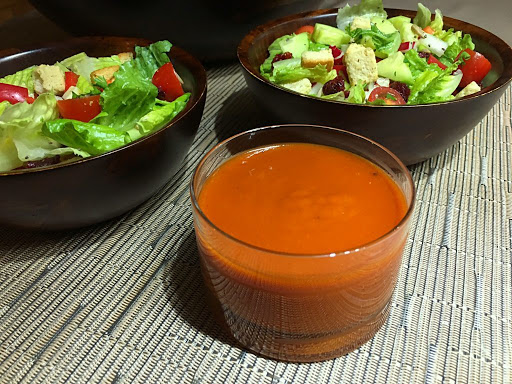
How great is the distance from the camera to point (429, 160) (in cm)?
139

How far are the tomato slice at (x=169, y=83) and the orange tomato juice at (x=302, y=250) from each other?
43 cm

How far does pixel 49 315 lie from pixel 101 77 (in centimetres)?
65

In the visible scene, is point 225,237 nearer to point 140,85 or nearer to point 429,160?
point 140,85

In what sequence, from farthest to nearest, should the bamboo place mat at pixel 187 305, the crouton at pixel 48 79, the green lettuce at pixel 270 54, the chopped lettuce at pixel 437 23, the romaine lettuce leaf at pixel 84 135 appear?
the chopped lettuce at pixel 437 23 < the green lettuce at pixel 270 54 < the crouton at pixel 48 79 < the romaine lettuce leaf at pixel 84 135 < the bamboo place mat at pixel 187 305

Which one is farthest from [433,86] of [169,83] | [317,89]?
[169,83]

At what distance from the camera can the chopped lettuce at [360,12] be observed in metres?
1.65

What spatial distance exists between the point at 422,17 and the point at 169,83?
0.88m

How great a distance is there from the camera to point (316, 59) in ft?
4.42

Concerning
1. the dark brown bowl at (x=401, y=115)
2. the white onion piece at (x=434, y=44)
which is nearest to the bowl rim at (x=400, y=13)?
the dark brown bowl at (x=401, y=115)

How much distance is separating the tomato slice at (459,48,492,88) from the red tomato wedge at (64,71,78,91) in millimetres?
1105

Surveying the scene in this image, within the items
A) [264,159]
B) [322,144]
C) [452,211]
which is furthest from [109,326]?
[452,211]

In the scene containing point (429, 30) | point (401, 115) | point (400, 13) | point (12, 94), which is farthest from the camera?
point (400, 13)

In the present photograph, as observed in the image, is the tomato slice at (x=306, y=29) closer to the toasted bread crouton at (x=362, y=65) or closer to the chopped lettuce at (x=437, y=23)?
the toasted bread crouton at (x=362, y=65)

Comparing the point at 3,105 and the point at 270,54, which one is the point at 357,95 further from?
the point at 3,105
